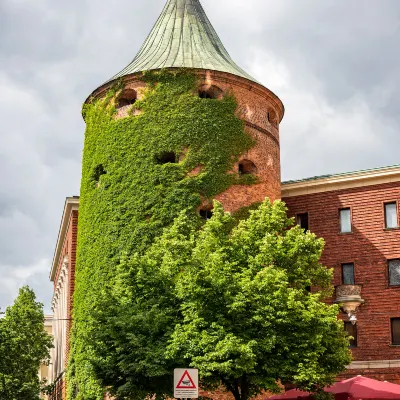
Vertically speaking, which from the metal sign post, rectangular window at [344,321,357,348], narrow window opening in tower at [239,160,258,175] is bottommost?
the metal sign post

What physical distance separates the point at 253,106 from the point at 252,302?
16.0 meters

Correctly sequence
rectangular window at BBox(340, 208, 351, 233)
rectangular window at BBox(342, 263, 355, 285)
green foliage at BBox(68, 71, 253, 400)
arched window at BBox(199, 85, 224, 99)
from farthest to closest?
rectangular window at BBox(340, 208, 351, 233) < rectangular window at BBox(342, 263, 355, 285) < arched window at BBox(199, 85, 224, 99) < green foliage at BBox(68, 71, 253, 400)

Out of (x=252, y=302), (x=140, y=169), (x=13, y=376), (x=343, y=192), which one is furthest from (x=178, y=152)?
(x=13, y=376)

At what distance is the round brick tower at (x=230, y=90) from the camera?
131ft

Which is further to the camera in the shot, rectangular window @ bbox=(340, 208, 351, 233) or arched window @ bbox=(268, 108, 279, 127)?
arched window @ bbox=(268, 108, 279, 127)

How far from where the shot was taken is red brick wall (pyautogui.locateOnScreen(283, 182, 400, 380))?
39.5 m

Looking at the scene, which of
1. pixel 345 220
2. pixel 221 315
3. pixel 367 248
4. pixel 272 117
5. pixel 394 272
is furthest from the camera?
pixel 272 117

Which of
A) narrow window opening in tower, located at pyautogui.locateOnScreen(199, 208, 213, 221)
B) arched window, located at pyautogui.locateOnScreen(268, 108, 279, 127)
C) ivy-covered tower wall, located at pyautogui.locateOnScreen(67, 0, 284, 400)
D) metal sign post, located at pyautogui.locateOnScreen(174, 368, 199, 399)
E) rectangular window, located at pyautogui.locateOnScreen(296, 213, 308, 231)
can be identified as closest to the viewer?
metal sign post, located at pyautogui.locateOnScreen(174, 368, 199, 399)

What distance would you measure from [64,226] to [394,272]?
2338cm

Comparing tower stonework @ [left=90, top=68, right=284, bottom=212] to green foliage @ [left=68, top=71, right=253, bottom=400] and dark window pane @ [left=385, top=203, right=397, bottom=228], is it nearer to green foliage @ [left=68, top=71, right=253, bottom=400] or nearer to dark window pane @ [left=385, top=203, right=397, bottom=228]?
green foliage @ [left=68, top=71, right=253, bottom=400]

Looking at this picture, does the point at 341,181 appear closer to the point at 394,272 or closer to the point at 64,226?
the point at 394,272

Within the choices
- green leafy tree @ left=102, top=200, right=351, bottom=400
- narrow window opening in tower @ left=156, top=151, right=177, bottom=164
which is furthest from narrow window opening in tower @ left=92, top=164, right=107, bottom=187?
green leafy tree @ left=102, top=200, right=351, bottom=400

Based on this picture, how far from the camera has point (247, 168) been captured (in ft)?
132

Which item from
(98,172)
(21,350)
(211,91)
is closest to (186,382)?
(98,172)
